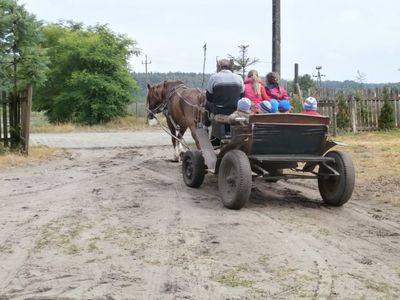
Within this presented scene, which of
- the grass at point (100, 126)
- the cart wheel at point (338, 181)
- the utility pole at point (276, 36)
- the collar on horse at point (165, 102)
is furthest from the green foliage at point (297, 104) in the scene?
the cart wheel at point (338, 181)

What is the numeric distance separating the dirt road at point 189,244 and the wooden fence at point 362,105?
13313 mm

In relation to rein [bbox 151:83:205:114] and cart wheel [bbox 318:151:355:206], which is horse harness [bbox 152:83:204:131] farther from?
cart wheel [bbox 318:151:355:206]

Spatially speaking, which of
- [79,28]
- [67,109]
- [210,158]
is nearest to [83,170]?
[210,158]

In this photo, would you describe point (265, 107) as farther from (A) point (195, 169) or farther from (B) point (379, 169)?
(B) point (379, 169)

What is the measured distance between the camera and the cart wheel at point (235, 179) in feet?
24.7

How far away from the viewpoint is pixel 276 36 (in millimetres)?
16094

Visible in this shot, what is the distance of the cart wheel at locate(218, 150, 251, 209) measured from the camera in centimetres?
754

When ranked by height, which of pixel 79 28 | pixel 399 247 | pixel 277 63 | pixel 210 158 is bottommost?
pixel 399 247

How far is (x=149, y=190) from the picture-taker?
30.8 ft

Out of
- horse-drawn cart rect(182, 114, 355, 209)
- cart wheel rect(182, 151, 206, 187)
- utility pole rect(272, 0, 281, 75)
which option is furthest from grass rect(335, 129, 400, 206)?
utility pole rect(272, 0, 281, 75)

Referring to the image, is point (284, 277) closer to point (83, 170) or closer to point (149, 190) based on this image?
point (149, 190)

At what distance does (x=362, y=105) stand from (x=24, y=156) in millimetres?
14015

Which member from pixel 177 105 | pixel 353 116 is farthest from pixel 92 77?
pixel 177 105

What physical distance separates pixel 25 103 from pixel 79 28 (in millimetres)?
25959
